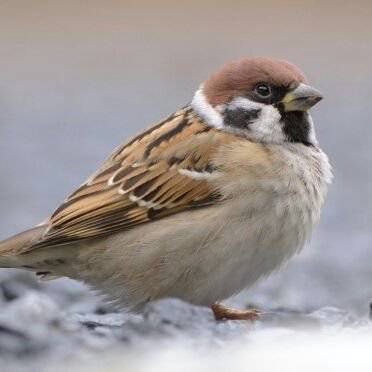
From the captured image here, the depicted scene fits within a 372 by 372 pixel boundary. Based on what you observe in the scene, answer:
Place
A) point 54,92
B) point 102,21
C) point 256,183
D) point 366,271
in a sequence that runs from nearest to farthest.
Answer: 1. point 256,183
2. point 366,271
3. point 54,92
4. point 102,21

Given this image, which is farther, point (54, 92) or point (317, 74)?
point (317, 74)

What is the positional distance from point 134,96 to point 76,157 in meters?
3.69

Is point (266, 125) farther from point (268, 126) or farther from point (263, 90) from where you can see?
point (263, 90)

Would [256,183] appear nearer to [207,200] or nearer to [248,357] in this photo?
[207,200]

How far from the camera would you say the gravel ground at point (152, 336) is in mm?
4445

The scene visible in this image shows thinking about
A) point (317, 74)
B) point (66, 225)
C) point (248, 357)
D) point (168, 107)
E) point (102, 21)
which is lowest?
point (248, 357)

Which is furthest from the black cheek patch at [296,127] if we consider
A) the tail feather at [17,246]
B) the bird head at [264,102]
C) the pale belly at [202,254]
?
the tail feather at [17,246]

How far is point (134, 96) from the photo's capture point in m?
13.9

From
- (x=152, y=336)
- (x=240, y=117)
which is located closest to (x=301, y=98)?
(x=240, y=117)

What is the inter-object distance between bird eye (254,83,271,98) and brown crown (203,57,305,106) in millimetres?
21

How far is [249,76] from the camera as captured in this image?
615cm

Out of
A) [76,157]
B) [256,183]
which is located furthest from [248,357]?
[76,157]

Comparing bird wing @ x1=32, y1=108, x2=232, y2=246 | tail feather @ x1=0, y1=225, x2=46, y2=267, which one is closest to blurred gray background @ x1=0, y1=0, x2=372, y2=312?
bird wing @ x1=32, y1=108, x2=232, y2=246

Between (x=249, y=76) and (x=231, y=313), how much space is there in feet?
3.23
